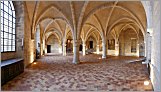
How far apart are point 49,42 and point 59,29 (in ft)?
41.3

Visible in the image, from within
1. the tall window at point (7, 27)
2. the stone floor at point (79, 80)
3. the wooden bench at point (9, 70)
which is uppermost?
the tall window at point (7, 27)

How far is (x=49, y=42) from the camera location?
3456 centimetres

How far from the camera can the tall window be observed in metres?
8.11

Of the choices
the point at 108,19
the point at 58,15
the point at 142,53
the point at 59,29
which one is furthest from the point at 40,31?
the point at 142,53

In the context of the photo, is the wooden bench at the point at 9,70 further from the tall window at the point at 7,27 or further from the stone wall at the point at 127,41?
the stone wall at the point at 127,41

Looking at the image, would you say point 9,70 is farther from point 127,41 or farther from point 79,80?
point 127,41

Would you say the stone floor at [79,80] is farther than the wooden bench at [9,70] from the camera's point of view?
No

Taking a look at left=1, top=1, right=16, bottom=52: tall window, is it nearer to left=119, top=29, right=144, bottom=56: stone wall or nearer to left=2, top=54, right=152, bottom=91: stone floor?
left=2, top=54, right=152, bottom=91: stone floor

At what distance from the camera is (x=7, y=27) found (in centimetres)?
871

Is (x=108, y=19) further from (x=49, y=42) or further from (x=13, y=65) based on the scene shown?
(x=49, y=42)

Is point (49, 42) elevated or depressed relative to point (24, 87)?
elevated

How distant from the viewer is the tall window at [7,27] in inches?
319

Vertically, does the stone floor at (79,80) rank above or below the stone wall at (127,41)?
below

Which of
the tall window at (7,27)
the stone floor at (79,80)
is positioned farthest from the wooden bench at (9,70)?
the tall window at (7,27)
